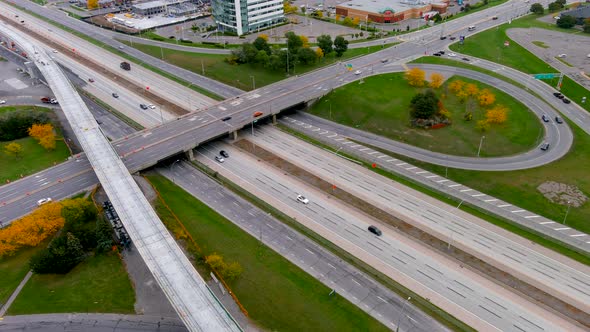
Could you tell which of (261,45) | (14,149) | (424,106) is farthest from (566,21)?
(14,149)

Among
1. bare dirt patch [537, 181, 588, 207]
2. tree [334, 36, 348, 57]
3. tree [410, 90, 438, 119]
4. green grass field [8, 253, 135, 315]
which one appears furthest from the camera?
tree [334, 36, 348, 57]

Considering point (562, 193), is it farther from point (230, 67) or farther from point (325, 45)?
point (230, 67)

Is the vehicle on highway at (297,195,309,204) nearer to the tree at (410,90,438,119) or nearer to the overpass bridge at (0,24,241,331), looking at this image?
the overpass bridge at (0,24,241,331)

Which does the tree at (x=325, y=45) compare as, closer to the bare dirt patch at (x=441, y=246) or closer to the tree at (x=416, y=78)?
the tree at (x=416, y=78)

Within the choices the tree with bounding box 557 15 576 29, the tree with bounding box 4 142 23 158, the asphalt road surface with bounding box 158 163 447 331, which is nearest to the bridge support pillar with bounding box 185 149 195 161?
the asphalt road surface with bounding box 158 163 447 331

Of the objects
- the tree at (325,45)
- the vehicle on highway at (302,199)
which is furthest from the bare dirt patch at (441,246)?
the tree at (325,45)

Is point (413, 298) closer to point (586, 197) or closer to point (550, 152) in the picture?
point (586, 197)
